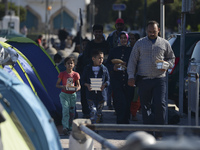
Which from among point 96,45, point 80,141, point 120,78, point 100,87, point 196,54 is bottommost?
point 80,141

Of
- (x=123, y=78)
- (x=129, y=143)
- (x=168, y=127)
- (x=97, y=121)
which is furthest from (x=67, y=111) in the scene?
(x=129, y=143)

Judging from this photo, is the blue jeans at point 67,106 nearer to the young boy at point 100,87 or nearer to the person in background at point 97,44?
the young boy at point 100,87

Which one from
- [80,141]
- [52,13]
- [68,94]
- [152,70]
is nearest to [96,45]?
[68,94]

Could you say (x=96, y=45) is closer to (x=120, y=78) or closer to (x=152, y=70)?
(x=120, y=78)

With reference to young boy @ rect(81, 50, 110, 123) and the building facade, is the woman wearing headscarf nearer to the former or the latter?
young boy @ rect(81, 50, 110, 123)

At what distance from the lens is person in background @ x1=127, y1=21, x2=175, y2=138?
27.8 feet

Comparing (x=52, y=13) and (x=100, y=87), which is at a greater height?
(x=52, y=13)

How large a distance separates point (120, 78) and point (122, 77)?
0.04 metres

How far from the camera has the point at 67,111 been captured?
911cm

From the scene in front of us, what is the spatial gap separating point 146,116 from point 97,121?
1.03 meters

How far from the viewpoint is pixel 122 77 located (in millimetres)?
9742

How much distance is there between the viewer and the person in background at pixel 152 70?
8.46 meters

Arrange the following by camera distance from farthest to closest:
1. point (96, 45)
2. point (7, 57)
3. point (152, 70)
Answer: point (96, 45)
point (152, 70)
point (7, 57)

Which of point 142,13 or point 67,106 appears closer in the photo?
point 67,106
